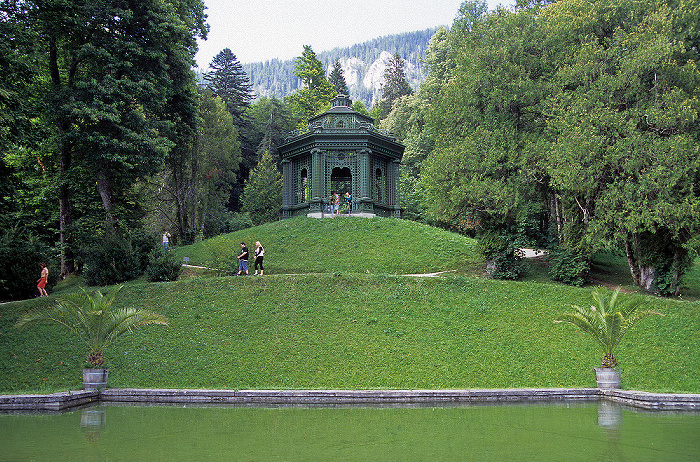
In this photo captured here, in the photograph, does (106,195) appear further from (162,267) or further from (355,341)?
(355,341)

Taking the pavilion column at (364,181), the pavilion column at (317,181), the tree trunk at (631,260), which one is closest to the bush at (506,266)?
the tree trunk at (631,260)

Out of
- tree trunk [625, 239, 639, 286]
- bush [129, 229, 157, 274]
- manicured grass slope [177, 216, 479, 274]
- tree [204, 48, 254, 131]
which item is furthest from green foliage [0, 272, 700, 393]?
tree [204, 48, 254, 131]

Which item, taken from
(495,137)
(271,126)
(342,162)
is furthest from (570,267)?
(271,126)

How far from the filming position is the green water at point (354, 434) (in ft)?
24.9

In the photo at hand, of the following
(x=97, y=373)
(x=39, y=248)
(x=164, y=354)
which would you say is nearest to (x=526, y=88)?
(x=164, y=354)

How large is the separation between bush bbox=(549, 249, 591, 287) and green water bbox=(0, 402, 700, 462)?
1317 cm

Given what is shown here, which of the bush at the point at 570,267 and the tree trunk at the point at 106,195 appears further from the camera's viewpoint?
the tree trunk at the point at 106,195

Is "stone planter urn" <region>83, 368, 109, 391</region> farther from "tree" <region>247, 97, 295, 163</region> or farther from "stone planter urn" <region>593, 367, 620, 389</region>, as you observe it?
"tree" <region>247, 97, 295, 163</region>

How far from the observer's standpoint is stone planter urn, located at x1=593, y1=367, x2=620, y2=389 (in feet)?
43.7

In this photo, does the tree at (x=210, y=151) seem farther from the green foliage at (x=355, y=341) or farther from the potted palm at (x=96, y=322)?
the potted palm at (x=96, y=322)

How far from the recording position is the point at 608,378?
13.3 metres

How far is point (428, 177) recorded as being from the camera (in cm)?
2730

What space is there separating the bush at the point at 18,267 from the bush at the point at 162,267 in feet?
15.7

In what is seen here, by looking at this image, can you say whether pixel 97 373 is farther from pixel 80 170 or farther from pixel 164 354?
pixel 80 170
